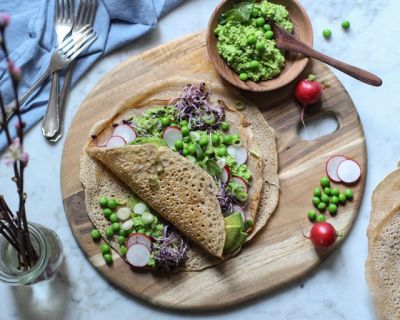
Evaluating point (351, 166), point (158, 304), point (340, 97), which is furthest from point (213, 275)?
point (340, 97)

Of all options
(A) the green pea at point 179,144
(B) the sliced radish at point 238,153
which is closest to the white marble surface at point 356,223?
(A) the green pea at point 179,144

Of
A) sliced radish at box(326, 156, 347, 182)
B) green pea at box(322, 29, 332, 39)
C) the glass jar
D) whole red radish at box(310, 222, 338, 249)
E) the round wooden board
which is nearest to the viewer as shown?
the glass jar

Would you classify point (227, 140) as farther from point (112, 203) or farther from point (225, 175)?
point (112, 203)

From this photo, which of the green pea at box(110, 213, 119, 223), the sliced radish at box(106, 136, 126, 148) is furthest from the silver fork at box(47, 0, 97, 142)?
the green pea at box(110, 213, 119, 223)

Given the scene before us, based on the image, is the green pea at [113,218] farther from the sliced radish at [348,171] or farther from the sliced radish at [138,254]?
the sliced radish at [348,171]

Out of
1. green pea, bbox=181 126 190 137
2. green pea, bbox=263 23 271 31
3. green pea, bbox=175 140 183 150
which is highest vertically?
green pea, bbox=263 23 271 31

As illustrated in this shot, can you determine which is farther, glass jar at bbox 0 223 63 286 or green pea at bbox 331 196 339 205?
green pea at bbox 331 196 339 205

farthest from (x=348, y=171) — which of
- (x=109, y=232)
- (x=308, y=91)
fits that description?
(x=109, y=232)

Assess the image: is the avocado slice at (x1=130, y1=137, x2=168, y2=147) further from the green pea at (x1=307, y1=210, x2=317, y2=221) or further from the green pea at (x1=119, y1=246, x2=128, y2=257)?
the green pea at (x1=307, y1=210, x2=317, y2=221)
